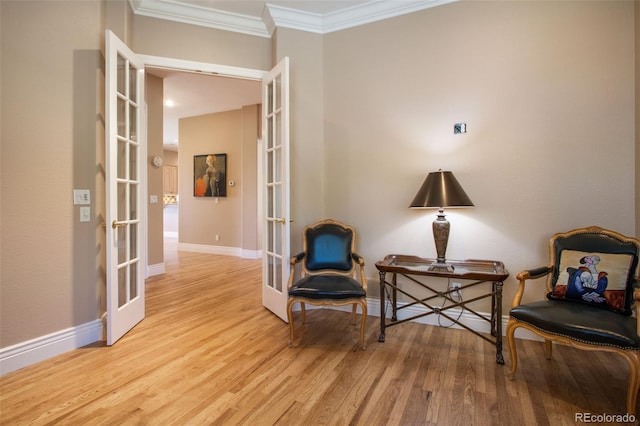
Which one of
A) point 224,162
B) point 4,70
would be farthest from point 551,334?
point 224,162

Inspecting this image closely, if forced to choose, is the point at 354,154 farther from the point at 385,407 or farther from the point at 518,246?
A: the point at 385,407

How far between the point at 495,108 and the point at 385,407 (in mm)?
2472

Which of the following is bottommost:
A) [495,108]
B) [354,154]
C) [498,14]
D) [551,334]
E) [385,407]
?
Answer: [385,407]

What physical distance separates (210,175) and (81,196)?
4.37m

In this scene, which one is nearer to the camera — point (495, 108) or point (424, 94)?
point (495, 108)

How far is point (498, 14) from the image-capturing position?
8.68 ft

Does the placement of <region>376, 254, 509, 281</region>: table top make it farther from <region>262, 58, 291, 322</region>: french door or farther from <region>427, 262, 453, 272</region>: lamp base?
<region>262, 58, 291, 322</region>: french door

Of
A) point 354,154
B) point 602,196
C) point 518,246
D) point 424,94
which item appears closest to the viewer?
point 602,196

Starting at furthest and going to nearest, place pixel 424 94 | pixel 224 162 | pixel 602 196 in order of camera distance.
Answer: pixel 224 162, pixel 424 94, pixel 602 196

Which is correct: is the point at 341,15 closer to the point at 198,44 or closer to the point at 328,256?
the point at 198,44

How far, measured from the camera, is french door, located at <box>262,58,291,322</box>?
111 inches

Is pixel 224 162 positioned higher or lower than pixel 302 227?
higher

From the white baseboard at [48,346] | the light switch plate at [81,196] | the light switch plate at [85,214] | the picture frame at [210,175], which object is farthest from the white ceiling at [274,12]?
the picture frame at [210,175]

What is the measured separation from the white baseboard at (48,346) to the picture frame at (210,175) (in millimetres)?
4319
